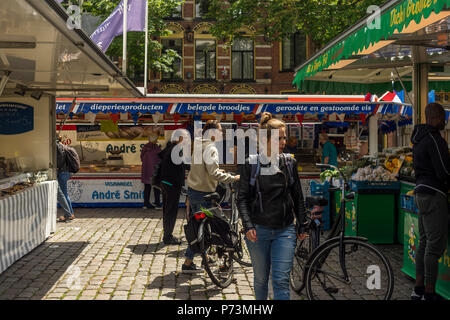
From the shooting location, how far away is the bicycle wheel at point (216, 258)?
6094 millimetres

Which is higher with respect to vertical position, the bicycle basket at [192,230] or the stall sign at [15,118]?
the stall sign at [15,118]

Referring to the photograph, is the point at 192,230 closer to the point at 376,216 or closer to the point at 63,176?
the point at 376,216

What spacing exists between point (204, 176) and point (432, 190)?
2782 millimetres

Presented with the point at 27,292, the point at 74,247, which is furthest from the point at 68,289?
the point at 74,247

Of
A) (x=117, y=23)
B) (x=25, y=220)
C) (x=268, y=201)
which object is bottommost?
(x=25, y=220)

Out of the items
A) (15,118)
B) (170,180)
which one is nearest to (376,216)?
(170,180)

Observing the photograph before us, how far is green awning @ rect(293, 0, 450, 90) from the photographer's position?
427 centimetres

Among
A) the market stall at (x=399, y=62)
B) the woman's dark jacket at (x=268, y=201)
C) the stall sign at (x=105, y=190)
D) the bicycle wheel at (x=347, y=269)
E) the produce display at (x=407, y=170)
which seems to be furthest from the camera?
the stall sign at (x=105, y=190)

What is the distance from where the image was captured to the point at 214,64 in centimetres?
3089

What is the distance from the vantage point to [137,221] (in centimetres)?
1153

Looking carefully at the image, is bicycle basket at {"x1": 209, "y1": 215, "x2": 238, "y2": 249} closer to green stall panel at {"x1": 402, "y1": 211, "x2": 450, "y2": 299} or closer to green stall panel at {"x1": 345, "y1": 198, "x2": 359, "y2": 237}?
green stall panel at {"x1": 402, "y1": 211, "x2": 450, "y2": 299}

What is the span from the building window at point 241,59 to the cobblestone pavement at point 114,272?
21.5 meters

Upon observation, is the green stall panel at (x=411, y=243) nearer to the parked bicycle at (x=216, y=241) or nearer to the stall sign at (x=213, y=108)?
the parked bicycle at (x=216, y=241)

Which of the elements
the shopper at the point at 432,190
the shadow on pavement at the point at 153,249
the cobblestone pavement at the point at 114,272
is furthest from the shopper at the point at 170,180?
the shopper at the point at 432,190
